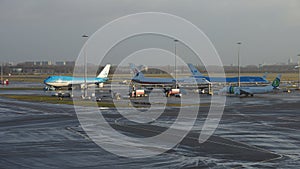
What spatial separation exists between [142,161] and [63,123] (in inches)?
586

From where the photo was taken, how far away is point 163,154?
1919 cm

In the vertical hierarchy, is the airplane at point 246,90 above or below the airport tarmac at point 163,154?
above

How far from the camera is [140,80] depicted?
93.8m

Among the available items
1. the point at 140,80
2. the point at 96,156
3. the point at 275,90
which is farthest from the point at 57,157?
Answer: the point at 140,80

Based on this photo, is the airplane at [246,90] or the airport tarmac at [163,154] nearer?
the airport tarmac at [163,154]

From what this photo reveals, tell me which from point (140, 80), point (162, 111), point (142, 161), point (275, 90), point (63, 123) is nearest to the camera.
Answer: point (142, 161)

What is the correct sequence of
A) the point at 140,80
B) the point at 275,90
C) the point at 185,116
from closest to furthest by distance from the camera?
the point at 185,116 < the point at 275,90 < the point at 140,80

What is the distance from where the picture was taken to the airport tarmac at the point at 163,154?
56.1ft

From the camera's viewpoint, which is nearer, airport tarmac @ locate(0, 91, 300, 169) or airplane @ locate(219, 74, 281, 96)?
airport tarmac @ locate(0, 91, 300, 169)

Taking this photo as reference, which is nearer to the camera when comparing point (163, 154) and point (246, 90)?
point (163, 154)

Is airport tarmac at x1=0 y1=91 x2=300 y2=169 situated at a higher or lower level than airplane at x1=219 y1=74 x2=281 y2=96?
lower

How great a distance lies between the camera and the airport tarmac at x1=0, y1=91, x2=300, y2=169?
17094 millimetres

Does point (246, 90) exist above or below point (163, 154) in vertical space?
above

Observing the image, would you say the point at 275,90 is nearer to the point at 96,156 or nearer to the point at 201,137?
the point at 201,137
